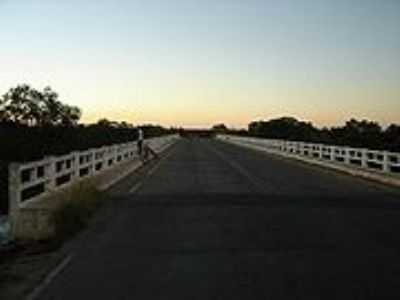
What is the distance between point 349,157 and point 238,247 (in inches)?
1101

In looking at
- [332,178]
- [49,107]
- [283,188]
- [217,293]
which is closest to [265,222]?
[217,293]

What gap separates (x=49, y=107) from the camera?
154 metres

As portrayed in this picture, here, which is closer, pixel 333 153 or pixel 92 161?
pixel 92 161

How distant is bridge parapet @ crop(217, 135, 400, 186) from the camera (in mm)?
32750

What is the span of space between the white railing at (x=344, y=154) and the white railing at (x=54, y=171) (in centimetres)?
1085

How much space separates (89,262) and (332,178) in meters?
23.4

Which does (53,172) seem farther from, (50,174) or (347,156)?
(347,156)

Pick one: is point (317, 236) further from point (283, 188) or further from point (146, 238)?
point (283, 188)

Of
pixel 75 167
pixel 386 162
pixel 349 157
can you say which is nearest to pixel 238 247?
pixel 75 167

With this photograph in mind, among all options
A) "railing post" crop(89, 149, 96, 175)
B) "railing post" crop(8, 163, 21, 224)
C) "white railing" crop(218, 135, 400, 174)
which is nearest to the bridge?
"railing post" crop(89, 149, 96, 175)

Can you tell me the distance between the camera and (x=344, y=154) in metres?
42.9

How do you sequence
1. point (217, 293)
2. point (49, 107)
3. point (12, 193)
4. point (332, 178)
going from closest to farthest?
1. point (217, 293)
2. point (12, 193)
3. point (332, 178)
4. point (49, 107)

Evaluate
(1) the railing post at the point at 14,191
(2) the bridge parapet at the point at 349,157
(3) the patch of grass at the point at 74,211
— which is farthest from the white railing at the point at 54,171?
(2) the bridge parapet at the point at 349,157

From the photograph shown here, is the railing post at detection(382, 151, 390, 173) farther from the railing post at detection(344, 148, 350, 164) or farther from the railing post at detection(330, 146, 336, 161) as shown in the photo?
the railing post at detection(330, 146, 336, 161)
